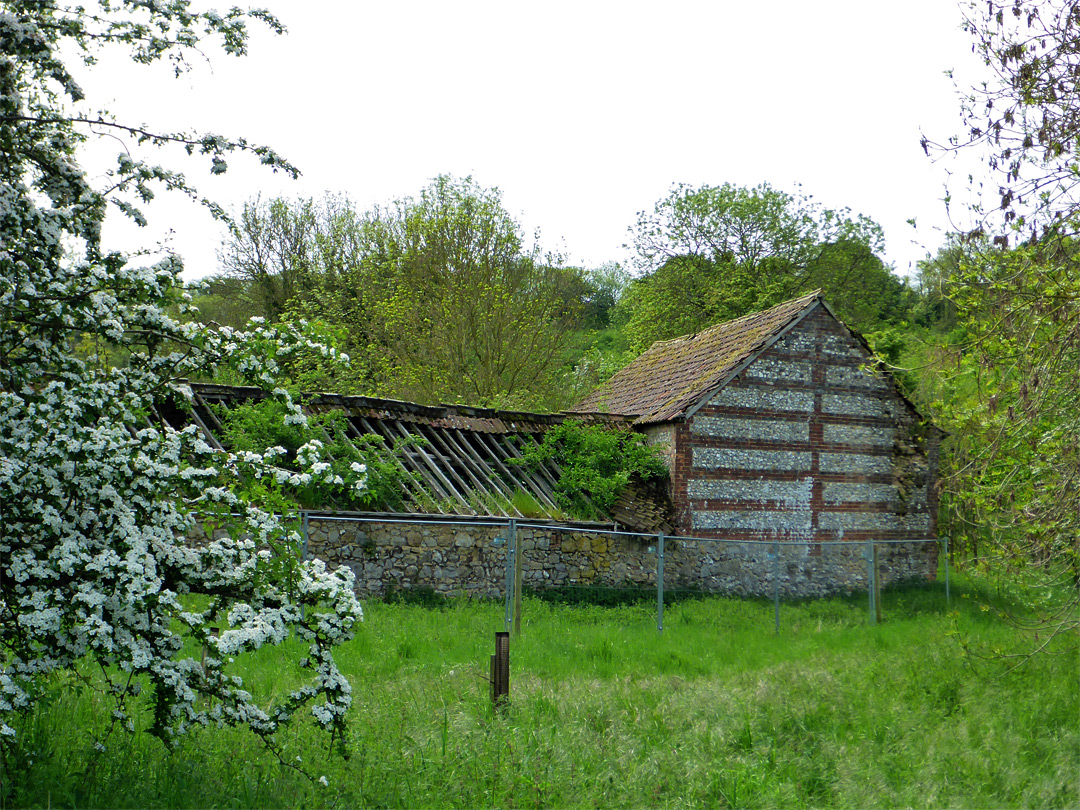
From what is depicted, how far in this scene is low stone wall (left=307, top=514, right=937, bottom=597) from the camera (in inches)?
573

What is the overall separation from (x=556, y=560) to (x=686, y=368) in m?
7.01

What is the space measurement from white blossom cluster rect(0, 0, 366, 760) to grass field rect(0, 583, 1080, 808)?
2.46ft

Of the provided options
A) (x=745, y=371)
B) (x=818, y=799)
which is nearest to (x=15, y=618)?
(x=818, y=799)

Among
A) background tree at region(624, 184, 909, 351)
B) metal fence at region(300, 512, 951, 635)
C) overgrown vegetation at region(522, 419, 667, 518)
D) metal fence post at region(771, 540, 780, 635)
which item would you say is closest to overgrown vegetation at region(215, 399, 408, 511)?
metal fence at region(300, 512, 951, 635)

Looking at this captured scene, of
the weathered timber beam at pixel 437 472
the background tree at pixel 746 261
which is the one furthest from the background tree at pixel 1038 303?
the background tree at pixel 746 261

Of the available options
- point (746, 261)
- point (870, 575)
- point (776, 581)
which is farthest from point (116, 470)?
point (746, 261)

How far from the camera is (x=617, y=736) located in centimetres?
785

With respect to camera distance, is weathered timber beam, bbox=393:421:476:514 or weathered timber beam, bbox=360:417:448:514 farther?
weathered timber beam, bbox=393:421:476:514

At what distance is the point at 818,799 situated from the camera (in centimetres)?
704

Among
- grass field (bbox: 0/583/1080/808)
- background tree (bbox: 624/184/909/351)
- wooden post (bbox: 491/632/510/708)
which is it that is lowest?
grass field (bbox: 0/583/1080/808)

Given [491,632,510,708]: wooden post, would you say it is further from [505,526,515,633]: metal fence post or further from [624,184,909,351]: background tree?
[624,184,909,351]: background tree

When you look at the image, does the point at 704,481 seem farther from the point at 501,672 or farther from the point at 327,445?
the point at 501,672

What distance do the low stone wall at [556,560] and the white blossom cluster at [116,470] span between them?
23.6ft

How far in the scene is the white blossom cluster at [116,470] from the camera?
206 inches
